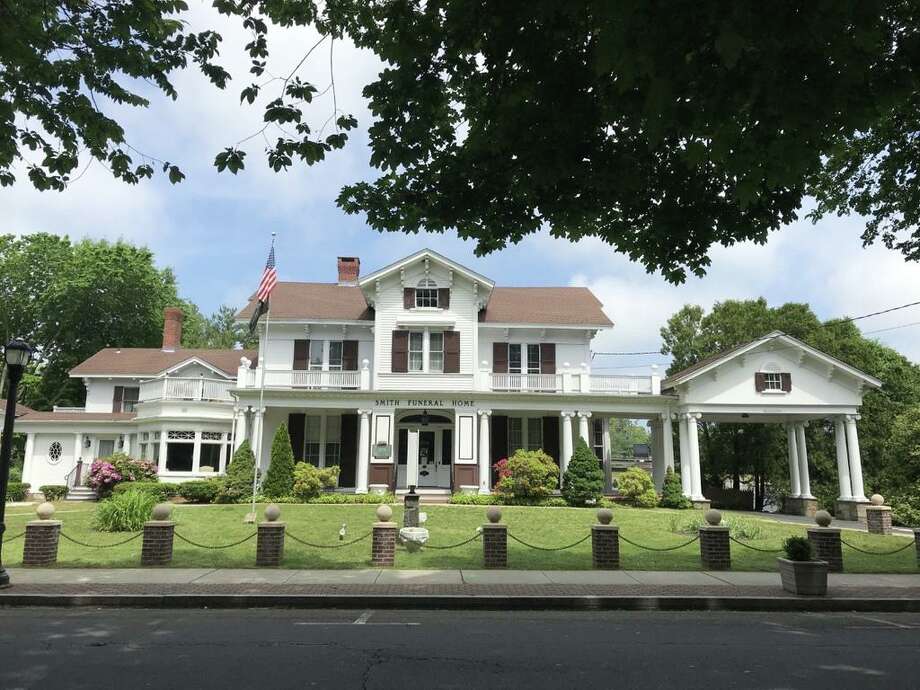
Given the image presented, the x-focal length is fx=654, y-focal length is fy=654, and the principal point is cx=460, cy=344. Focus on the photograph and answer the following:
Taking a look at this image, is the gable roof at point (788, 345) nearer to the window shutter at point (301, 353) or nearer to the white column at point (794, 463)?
the white column at point (794, 463)

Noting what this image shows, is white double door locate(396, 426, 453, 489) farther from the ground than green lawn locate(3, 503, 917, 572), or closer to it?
farther from the ground

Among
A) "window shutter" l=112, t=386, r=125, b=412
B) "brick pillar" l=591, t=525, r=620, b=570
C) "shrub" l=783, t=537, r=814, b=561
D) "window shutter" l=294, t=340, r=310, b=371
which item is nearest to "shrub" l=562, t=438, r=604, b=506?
"brick pillar" l=591, t=525, r=620, b=570

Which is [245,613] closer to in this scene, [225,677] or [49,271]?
[225,677]

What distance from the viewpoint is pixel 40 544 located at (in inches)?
474

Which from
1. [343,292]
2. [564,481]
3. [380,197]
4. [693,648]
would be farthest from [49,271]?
[693,648]

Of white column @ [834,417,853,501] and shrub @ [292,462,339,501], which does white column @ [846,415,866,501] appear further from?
shrub @ [292,462,339,501]

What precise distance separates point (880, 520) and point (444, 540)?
42.7 feet

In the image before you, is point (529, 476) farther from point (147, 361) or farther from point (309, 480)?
point (147, 361)

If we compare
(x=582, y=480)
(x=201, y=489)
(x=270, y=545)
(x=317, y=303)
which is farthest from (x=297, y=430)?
(x=270, y=545)

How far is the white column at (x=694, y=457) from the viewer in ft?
82.1

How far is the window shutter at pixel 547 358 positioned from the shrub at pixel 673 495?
649 centimetres

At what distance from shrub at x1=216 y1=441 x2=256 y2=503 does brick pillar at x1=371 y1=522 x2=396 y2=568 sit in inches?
479

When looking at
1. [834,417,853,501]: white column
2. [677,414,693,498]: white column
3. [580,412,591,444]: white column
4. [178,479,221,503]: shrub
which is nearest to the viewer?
[178,479,221,503]: shrub

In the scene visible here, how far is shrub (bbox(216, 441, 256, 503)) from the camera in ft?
75.1
